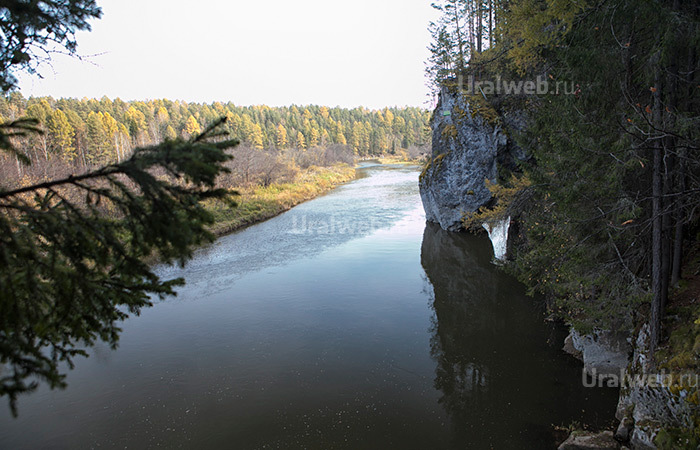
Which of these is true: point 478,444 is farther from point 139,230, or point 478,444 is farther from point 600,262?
point 139,230

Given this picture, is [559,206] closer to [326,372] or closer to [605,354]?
[605,354]

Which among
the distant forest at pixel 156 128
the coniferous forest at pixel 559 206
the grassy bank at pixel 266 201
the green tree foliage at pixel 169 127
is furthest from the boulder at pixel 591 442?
the grassy bank at pixel 266 201

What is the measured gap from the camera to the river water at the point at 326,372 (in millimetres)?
7918

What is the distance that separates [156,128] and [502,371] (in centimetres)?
7883

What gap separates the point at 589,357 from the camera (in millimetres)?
9219

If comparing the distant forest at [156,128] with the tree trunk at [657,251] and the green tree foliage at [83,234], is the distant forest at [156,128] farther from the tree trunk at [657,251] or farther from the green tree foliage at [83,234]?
the tree trunk at [657,251]

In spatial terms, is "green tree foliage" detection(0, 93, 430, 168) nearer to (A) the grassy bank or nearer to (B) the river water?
(B) the river water

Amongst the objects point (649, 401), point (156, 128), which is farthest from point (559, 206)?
point (156, 128)

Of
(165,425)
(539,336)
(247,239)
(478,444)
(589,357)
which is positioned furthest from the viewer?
(247,239)

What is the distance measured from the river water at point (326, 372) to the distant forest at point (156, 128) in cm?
618

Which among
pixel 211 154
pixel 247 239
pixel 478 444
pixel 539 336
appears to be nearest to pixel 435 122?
pixel 247 239

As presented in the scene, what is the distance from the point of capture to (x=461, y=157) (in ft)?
72.3

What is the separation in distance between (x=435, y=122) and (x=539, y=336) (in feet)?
58.4

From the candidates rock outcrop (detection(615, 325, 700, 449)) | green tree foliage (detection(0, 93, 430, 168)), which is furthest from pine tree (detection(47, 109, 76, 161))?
rock outcrop (detection(615, 325, 700, 449))
